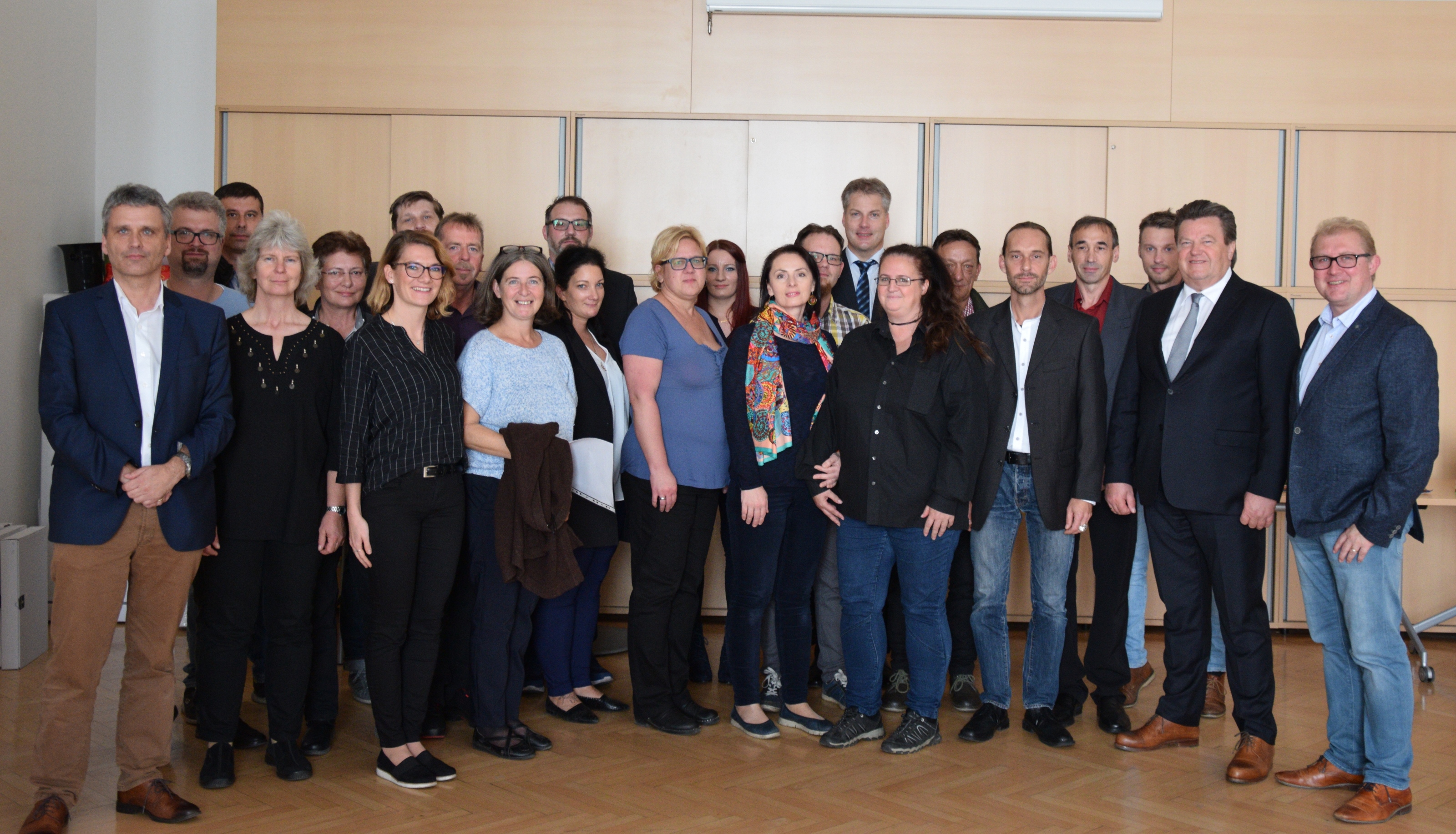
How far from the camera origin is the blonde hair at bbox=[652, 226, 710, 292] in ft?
12.3

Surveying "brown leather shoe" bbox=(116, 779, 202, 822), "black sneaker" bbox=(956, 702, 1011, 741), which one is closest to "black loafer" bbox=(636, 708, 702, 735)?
"black sneaker" bbox=(956, 702, 1011, 741)

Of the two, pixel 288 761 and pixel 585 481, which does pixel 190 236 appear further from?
pixel 288 761

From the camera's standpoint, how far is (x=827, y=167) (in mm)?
5430

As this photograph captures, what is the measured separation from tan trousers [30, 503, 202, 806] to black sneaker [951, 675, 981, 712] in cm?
272

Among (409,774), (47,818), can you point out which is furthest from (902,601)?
(47,818)

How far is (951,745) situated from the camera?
147 inches

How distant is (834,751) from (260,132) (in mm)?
4157

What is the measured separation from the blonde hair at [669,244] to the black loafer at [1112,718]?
Answer: 2223mm

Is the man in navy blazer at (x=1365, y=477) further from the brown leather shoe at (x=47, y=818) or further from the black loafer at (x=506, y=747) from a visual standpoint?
the brown leather shoe at (x=47, y=818)

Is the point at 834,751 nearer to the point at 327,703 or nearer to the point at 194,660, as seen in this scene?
the point at 327,703

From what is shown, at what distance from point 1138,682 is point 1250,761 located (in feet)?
3.11

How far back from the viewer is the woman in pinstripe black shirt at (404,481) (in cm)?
322

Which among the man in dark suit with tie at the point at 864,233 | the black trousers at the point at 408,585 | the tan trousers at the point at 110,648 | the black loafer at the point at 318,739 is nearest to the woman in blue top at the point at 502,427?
the black trousers at the point at 408,585

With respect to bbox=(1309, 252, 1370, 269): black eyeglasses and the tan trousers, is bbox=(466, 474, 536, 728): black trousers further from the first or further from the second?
bbox=(1309, 252, 1370, 269): black eyeglasses
